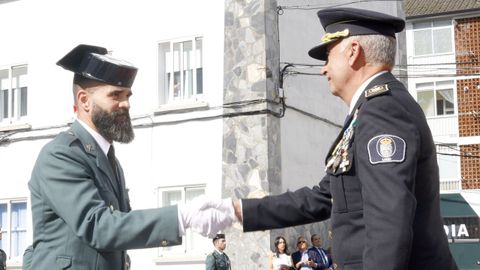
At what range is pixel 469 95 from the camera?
3875cm

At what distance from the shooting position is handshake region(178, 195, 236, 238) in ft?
14.0

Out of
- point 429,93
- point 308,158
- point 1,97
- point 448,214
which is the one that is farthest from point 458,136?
point 1,97

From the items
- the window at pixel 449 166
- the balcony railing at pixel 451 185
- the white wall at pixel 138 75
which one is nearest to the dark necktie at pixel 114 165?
the white wall at pixel 138 75

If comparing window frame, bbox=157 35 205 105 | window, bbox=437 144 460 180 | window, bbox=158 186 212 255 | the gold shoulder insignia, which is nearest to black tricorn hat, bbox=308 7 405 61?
the gold shoulder insignia

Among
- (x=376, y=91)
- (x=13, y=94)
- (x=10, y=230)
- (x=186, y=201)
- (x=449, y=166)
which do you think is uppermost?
(x=13, y=94)

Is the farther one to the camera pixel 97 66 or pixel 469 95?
pixel 469 95

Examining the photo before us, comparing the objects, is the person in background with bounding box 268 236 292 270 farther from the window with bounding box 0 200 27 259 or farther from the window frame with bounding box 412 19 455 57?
the window frame with bounding box 412 19 455 57

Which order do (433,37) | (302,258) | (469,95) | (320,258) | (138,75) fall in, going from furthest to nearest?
(433,37) < (469,95) < (138,75) < (320,258) < (302,258)

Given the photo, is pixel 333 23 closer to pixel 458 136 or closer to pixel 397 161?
pixel 397 161

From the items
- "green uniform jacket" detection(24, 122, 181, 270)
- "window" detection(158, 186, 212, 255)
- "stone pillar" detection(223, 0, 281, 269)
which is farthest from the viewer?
"window" detection(158, 186, 212, 255)

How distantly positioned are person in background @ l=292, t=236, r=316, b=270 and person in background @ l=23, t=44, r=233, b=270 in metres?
12.1

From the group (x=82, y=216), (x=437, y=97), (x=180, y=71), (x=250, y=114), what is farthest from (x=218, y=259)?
(x=437, y=97)

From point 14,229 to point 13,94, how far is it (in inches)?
125

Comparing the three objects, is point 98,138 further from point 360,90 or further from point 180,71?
point 180,71
